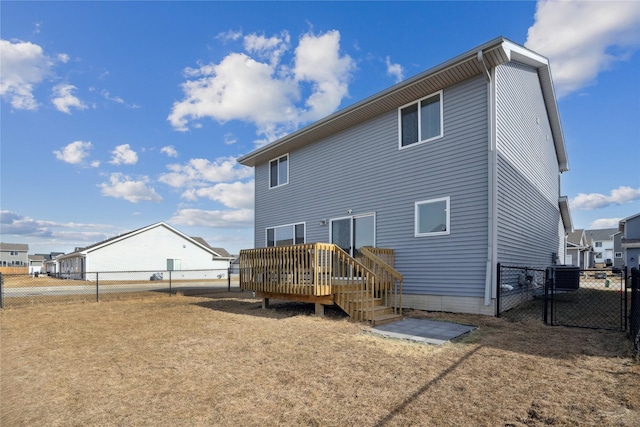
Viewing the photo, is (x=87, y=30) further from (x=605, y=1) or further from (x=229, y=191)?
(x=229, y=191)

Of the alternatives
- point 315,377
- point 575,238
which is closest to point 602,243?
point 575,238

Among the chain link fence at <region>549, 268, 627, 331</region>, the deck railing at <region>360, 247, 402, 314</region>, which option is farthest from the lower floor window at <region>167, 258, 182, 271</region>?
the chain link fence at <region>549, 268, 627, 331</region>

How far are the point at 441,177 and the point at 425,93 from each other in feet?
7.63

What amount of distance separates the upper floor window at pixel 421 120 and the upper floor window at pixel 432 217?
67.6 inches

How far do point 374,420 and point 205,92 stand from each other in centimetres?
1427

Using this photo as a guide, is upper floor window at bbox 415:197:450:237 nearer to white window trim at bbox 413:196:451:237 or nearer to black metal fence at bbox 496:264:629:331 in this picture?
white window trim at bbox 413:196:451:237

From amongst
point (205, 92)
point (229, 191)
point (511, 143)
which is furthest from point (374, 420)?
point (229, 191)

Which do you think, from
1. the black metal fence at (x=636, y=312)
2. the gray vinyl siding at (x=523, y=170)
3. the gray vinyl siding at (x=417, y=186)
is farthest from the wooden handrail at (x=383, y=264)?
the black metal fence at (x=636, y=312)

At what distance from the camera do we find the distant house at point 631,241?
24658 mm

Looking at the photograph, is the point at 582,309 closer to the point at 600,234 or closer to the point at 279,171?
the point at 279,171

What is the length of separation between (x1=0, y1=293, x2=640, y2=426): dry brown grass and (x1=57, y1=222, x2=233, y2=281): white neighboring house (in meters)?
23.6

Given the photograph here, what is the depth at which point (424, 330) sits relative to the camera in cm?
631

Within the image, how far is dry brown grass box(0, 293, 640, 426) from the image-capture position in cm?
309

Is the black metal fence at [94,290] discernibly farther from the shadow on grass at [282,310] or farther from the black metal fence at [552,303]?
the black metal fence at [552,303]
